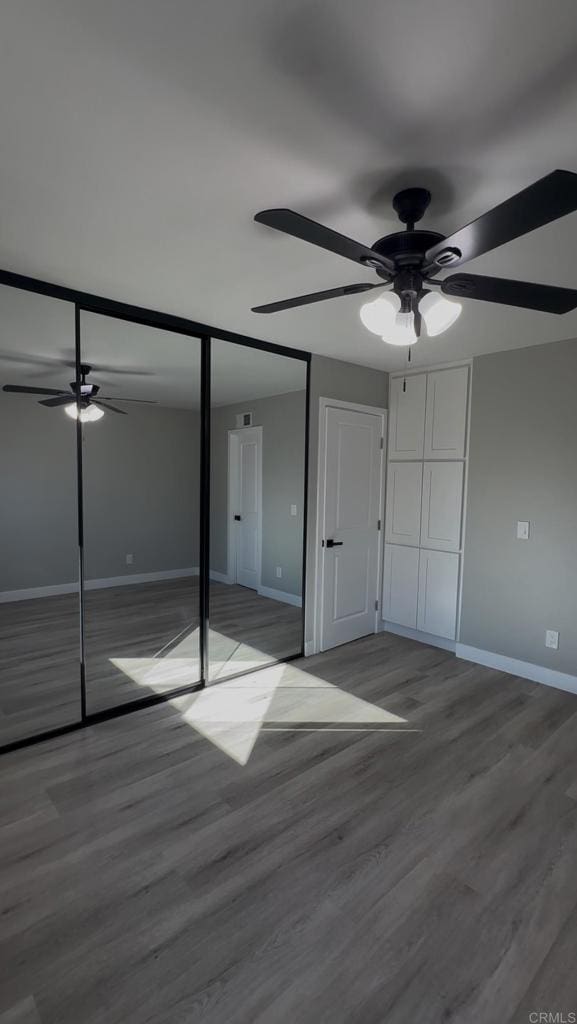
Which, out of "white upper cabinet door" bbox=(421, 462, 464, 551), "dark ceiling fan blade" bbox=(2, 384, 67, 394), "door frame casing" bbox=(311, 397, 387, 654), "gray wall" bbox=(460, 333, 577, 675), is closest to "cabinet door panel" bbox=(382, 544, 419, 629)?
"white upper cabinet door" bbox=(421, 462, 464, 551)

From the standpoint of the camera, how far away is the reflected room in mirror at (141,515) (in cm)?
323

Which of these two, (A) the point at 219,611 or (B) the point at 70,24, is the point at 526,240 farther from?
(A) the point at 219,611

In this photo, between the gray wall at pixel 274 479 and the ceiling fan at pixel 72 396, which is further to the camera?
the gray wall at pixel 274 479

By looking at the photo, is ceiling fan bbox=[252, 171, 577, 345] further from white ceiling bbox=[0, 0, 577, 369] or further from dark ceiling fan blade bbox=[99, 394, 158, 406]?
dark ceiling fan blade bbox=[99, 394, 158, 406]

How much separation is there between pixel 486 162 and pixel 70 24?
1150 mm

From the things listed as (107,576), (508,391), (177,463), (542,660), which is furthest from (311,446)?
(542,660)

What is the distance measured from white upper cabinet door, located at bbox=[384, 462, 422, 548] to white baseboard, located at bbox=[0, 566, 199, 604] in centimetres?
183

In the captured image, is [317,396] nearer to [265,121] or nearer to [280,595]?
[280,595]

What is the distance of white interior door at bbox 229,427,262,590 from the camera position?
527cm

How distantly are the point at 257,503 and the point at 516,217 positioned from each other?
4274mm

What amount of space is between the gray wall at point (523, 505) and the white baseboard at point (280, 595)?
1.77 metres

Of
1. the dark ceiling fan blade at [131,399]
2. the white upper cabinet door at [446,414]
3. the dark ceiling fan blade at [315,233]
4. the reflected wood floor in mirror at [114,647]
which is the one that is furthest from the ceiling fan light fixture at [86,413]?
the white upper cabinet door at [446,414]

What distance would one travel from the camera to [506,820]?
2082 millimetres

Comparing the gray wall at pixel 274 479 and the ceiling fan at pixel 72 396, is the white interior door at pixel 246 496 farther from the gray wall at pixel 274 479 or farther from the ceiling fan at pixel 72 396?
the ceiling fan at pixel 72 396
